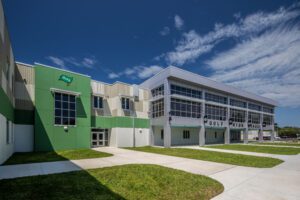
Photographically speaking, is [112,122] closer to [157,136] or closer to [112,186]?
[157,136]

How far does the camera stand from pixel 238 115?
131 ft

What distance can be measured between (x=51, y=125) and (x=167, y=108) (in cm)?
1503

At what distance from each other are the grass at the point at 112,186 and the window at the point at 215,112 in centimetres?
2602

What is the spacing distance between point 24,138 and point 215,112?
30.2m

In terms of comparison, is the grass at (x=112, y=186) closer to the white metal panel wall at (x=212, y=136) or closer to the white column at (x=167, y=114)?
the white column at (x=167, y=114)

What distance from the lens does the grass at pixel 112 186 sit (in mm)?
5906

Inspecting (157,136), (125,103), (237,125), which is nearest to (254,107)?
(237,125)

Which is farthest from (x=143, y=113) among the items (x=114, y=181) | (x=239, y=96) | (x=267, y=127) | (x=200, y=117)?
(x=267, y=127)

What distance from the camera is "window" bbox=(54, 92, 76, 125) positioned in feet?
66.3

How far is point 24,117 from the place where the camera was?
60.2 ft

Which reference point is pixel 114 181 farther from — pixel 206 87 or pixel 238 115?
pixel 238 115

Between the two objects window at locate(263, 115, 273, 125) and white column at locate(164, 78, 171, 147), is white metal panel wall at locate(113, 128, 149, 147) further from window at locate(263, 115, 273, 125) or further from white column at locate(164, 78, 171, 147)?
window at locate(263, 115, 273, 125)

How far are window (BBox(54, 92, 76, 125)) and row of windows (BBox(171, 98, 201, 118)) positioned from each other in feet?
46.1

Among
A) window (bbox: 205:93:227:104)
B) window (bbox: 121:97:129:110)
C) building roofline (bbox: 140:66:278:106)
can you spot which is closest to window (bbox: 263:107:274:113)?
building roofline (bbox: 140:66:278:106)
